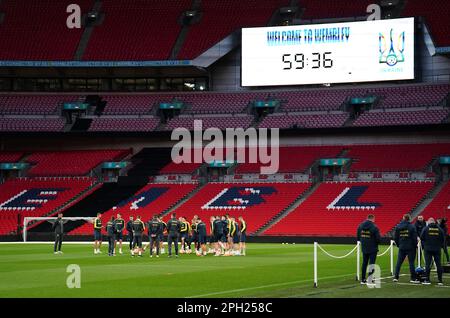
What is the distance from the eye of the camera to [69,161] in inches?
2908

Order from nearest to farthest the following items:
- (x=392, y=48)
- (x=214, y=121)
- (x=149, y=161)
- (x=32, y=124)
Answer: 1. (x=392, y=48)
2. (x=214, y=121)
3. (x=32, y=124)
4. (x=149, y=161)

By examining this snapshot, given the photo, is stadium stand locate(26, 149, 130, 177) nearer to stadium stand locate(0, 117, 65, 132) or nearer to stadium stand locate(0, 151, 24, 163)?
stadium stand locate(0, 151, 24, 163)

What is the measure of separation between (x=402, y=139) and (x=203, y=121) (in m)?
16.3

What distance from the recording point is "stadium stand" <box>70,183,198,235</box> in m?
62.4

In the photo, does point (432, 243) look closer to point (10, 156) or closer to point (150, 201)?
point (150, 201)

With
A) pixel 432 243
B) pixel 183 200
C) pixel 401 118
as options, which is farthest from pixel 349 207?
pixel 432 243

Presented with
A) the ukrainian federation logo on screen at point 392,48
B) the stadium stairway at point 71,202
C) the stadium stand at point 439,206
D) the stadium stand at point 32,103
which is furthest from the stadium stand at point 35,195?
the stadium stand at point 439,206

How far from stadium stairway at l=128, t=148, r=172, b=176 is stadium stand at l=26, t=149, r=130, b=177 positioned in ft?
4.69

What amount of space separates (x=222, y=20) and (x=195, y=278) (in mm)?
51010

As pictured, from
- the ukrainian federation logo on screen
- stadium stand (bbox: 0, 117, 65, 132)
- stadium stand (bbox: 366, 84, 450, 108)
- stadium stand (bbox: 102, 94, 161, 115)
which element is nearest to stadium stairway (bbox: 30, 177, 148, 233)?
stadium stand (bbox: 102, 94, 161, 115)

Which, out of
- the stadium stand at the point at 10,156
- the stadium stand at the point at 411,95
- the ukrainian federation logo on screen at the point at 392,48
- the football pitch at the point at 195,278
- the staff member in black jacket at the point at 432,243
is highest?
the ukrainian federation logo on screen at the point at 392,48

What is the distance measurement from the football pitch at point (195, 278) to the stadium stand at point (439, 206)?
65.1 ft

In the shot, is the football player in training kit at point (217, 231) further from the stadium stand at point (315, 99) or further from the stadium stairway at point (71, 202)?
the stadium stand at point (315, 99)

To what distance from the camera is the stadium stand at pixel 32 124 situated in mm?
72125
